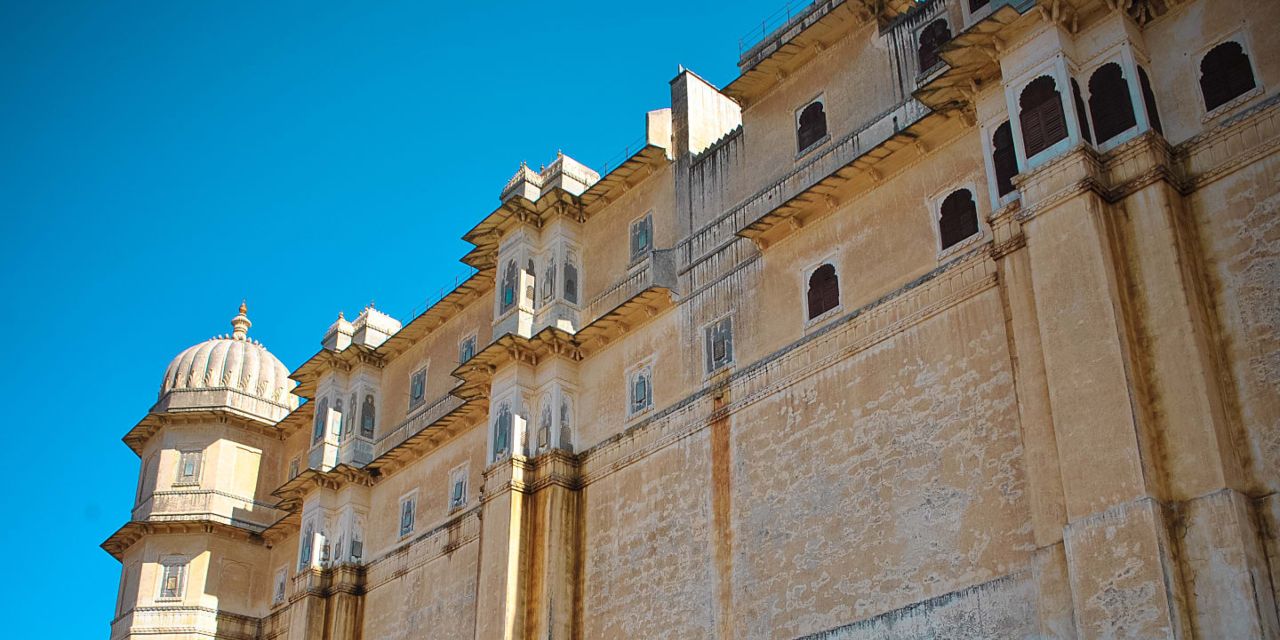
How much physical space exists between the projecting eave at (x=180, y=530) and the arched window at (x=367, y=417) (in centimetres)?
593

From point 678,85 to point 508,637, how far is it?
40.4 ft

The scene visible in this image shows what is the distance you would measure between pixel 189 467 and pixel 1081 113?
1166 inches

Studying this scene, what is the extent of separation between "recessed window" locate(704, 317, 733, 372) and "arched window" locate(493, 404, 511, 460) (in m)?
5.41

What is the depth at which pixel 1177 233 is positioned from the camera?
17.7 m

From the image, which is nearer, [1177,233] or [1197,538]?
[1197,538]

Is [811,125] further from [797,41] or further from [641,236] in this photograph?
[641,236]

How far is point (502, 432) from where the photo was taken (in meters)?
29.3

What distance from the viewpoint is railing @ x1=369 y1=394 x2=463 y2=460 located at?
33.2m

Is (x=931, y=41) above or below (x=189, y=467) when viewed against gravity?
above

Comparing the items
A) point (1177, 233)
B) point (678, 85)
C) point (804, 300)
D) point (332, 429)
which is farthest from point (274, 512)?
point (1177, 233)

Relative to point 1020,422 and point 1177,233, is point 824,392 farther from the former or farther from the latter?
point 1177,233

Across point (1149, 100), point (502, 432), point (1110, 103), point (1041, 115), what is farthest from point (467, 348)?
point (1149, 100)

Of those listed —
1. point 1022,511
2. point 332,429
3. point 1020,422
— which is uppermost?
point 332,429

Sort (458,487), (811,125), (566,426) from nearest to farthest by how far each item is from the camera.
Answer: (811,125), (566,426), (458,487)
